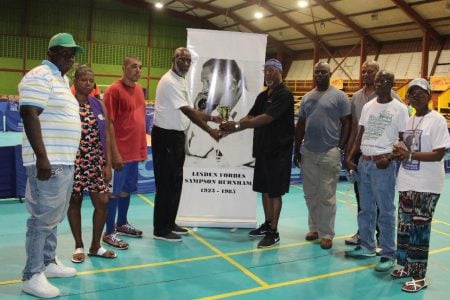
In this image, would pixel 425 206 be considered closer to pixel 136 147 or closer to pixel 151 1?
pixel 136 147

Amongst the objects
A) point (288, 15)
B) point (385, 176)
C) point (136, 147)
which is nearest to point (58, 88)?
point (136, 147)

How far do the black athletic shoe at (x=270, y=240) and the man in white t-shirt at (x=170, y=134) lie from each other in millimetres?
850

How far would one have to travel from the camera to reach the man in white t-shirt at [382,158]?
11.9 ft

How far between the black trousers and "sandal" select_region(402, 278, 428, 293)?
2315mm

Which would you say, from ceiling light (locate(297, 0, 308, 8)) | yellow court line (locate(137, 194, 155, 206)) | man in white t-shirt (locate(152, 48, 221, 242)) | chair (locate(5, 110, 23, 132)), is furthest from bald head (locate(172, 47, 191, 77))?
ceiling light (locate(297, 0, 308, 8))

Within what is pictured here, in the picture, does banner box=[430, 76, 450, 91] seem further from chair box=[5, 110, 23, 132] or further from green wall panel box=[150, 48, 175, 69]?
chair box=[5, 110, 23, 132]

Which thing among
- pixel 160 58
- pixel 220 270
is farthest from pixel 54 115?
pixel 160 58

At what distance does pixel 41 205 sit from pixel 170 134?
1715 millimetres

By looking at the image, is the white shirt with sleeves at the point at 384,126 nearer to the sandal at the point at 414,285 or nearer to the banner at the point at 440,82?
the sandal at the point at 414,285

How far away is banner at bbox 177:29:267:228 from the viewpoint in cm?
489

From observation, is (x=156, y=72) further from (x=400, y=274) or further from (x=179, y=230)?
(x=400, y=274)

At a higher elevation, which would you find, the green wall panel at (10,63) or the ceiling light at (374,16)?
the ceiling light at (374,16)


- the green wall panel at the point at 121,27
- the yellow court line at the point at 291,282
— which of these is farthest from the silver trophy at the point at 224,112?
the green wall panel at the point at 121,27

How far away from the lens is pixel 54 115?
111 inches
